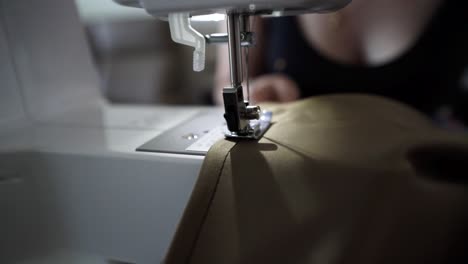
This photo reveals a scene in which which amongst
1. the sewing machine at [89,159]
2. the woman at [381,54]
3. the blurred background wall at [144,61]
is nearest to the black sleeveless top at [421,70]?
the woman at [381,54]

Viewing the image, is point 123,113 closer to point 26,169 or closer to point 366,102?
point 26,169

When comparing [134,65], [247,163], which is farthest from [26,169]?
[134,65]

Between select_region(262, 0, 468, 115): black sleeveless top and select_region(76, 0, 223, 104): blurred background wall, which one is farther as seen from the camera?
select_region(76, 0, 223, 104): blurred background wall

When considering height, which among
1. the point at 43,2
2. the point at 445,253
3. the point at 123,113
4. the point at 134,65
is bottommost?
the point at 445,253

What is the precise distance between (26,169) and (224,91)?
328 mm

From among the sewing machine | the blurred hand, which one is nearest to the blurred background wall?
the blurred hand

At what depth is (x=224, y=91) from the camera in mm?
393

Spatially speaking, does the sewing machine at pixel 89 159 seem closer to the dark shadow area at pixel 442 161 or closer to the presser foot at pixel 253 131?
the presser foot at pixel 253 131

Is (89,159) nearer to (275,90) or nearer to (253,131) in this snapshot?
(253,131)

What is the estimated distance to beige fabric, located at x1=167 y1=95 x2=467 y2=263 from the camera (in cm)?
31

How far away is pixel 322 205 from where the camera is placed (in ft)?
1.06

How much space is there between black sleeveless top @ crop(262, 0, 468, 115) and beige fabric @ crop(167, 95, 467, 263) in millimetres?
524

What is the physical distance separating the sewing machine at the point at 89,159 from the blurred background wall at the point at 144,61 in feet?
3.16

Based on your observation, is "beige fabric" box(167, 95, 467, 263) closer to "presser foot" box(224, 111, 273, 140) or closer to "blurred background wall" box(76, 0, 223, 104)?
"presser foot" box(224, 111, 273, 140)
